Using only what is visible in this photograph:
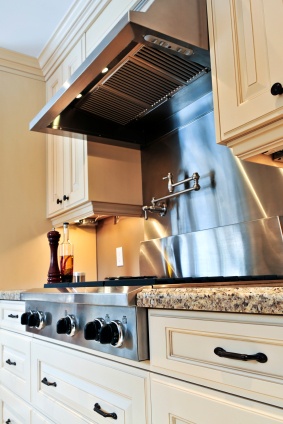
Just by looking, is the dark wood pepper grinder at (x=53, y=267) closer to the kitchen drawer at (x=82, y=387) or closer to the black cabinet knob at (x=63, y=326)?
the kitchen drawer at (x=82, y=387)

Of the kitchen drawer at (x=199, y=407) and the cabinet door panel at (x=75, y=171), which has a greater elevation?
the cabinet door panel at (x=75, y=171)

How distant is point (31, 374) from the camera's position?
1.45 meters

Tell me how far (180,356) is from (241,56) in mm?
883

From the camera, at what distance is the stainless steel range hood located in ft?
4.00

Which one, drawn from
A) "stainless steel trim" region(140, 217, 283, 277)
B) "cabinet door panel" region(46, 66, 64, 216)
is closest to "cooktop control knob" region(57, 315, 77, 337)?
"stainless steel trim" region(140, 217, 283, 277)

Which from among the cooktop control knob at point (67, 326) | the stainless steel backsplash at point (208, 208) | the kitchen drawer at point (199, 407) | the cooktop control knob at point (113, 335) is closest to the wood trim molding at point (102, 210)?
the stainless steel backsplash at point (208, 208)

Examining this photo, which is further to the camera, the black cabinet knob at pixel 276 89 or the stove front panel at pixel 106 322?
the black cabinet knob at pixel 276 89

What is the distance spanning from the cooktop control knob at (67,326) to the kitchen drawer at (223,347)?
1.26 feet

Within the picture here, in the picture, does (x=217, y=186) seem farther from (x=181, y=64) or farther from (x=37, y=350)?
(x=37, y=350)

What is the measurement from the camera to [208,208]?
1.65m

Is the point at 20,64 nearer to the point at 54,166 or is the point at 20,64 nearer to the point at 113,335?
the point at 54,166

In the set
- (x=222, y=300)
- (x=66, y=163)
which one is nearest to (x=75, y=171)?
(x=66, y=163)

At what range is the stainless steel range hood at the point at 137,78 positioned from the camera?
1.22 metres

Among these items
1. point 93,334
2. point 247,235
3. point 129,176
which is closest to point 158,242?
point 129,176
